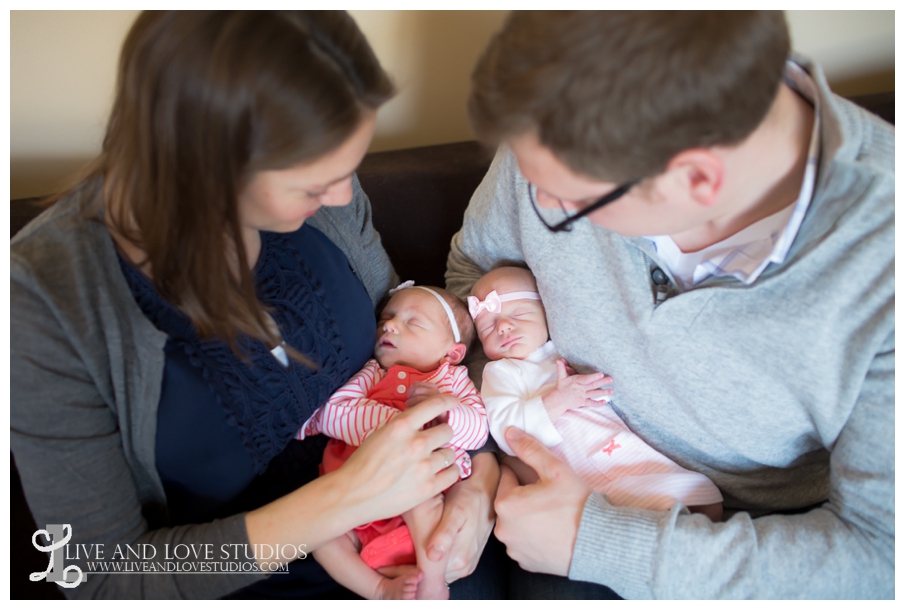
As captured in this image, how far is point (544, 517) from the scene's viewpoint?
1.23m

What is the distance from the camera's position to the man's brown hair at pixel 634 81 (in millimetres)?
831

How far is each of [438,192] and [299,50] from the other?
984mm

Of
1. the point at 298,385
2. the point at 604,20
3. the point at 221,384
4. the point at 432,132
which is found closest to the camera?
the point at 604,20

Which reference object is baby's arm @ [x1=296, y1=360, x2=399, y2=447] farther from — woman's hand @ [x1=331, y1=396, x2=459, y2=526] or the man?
the man

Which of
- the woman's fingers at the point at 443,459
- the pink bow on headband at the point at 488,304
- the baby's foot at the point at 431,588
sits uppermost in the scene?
the pink bow on headband at the point at 488,304

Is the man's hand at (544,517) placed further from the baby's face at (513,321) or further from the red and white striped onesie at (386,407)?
the baby's face at (513,321)

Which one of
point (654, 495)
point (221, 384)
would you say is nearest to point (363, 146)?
point (221, 384)

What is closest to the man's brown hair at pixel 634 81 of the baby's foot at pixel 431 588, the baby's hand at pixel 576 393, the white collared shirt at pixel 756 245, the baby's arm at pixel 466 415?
the white collared shirt at pixel 756 245

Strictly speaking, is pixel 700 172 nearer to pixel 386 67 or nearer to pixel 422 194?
pixel 422 194

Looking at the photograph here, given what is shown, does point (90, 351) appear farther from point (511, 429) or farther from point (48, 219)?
point (511, 429)

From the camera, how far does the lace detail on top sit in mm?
1102

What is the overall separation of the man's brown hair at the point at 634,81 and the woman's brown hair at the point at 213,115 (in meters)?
0.26

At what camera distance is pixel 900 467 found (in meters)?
1.03
